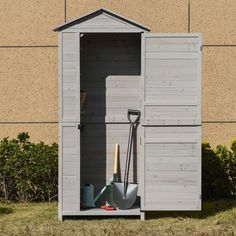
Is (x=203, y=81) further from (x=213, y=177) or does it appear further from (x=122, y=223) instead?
(x=122, y=223)

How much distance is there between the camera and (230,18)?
9.62 m

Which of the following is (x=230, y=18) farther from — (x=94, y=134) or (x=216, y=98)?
(x=94, y=134)

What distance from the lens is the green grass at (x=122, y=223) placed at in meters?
7.02

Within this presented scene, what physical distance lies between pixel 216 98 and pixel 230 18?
3.92ft

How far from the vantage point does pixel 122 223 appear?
7500 mm

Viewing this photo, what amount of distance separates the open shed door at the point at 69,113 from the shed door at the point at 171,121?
77 cm

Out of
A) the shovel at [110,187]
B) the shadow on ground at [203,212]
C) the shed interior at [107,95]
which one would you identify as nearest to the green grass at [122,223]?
the shadow on ground at [203,212]

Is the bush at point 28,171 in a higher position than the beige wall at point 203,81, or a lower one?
lower

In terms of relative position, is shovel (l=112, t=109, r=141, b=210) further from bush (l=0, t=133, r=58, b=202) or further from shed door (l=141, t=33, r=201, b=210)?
bush (l=0, t=133, r=58, b=202)

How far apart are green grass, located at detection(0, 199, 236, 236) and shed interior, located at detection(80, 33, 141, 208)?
74 centimetres

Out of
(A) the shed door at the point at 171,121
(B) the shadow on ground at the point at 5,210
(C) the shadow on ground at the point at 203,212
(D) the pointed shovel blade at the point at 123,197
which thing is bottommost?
(B) the shadow on ground at the point at 5,210

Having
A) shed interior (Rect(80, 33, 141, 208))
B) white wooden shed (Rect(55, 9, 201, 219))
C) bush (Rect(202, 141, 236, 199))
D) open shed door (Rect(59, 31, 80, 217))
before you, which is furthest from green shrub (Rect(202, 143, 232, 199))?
open shed door (Rect(59, 31, 80, 217))

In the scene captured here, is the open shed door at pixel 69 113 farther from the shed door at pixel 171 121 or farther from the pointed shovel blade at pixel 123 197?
the shed door at pixel 171 121

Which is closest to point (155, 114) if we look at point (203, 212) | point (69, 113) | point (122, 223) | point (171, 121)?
point (171, 121)
